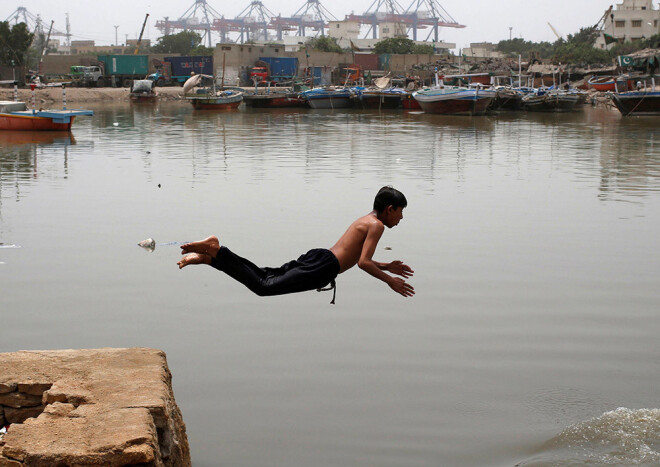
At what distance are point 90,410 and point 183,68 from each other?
79358 millimetres

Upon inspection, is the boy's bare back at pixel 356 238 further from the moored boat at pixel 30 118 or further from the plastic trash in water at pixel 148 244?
the moored boat at pixel 30 118

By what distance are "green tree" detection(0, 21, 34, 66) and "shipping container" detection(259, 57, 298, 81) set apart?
989 inches

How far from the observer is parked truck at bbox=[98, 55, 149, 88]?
71.6 m

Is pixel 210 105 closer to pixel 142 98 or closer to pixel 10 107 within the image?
pixel 142 98

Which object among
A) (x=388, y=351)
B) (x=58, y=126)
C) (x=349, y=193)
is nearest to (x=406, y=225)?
(x=349, y=193)

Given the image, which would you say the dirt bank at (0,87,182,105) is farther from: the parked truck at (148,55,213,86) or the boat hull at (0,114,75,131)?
the boat hull at (0,114,75,131)

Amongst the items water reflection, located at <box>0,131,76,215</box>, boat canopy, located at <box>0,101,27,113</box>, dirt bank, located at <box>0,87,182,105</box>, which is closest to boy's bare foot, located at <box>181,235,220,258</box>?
water reflection, located at <box>0,131,76,215</box>

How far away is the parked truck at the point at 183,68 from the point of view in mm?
78688

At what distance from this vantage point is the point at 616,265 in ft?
29.5

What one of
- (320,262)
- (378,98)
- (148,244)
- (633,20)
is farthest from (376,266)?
(633,20)

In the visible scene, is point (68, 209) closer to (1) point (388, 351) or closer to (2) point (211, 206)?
(2) point (211, 206)

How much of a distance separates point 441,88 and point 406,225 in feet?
122

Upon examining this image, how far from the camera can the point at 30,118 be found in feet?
87.0

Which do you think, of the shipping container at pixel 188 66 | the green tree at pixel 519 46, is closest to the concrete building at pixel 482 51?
the green tree at pixel 519 46
